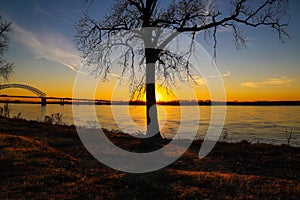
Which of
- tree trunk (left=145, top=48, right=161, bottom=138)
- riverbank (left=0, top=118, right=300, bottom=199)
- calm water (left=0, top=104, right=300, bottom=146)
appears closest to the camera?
riverbank (left=0, top=118, right=300, bottom=199)

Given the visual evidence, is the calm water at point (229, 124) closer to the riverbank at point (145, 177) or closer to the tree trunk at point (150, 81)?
the tree trunk at point (150, 81)

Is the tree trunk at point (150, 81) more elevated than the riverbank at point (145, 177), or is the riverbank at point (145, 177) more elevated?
the tree trunk at point (150, 81)

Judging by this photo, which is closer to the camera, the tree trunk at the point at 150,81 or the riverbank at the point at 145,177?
the riverbank at the point at 145,177

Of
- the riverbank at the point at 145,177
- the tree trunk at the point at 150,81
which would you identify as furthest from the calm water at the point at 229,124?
the riverbank at the point at 145,177

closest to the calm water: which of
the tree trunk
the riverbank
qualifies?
the tree trunk

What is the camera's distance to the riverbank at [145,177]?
6.50 m

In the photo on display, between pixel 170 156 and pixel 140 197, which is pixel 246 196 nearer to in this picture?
pixel 140 197

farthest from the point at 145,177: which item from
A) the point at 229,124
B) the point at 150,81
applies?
the point at 229,124

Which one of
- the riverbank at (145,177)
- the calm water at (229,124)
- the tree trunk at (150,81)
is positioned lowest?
the calm water at (229,124)

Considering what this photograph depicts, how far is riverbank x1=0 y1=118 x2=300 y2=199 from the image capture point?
6500 mm

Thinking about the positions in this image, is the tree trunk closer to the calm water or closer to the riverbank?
the riverbank

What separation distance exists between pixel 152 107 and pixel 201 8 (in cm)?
687

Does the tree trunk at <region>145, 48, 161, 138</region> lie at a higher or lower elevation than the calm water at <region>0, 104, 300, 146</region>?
higher

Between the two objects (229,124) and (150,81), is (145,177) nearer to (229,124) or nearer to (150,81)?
(150,81)
